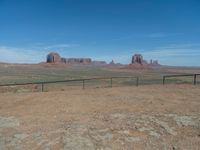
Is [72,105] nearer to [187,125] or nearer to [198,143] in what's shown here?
[187,125]

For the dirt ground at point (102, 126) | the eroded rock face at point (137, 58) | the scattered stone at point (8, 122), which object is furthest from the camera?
the eroded rock face at point (137, 58)

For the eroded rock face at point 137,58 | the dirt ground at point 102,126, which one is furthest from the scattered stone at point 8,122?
the eroded rock face at point 137,58

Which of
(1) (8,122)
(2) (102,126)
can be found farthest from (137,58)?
(2) (102,126)

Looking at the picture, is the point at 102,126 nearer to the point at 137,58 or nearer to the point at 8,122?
the point at 8,122

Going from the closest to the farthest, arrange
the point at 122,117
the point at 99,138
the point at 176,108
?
the point at 99,138
the point at 122,117
the point at 176,108

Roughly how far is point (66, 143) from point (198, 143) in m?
3.17

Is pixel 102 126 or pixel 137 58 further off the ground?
pixel 137 58

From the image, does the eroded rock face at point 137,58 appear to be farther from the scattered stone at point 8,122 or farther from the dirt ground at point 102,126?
the scattered stone at point 8,122

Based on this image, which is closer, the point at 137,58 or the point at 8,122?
the point at 8,122

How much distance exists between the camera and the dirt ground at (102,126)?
543 centimetres

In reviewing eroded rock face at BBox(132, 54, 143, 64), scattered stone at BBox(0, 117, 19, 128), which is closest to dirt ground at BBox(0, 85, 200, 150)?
scattered stone at BBox(0, 117, 19, 128)

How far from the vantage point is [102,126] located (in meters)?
6.57

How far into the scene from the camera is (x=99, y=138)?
5703 millimetres

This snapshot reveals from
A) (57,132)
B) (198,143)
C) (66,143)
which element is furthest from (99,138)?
(198,143)
